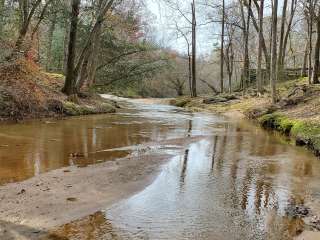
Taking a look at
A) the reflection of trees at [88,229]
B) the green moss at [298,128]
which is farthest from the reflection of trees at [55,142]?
the green moss at [298,128]

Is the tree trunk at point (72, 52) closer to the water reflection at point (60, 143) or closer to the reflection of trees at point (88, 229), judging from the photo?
the water reflection at point (60, 143)

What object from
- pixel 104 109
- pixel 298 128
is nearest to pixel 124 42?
pixel 104 109

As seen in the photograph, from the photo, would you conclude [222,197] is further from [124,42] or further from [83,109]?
[124,42]

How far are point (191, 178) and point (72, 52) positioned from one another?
1466cm

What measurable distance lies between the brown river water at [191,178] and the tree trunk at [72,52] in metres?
7.75

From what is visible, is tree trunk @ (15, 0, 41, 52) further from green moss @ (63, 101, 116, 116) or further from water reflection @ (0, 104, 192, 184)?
green moss @ (63, 101, 116, 116)

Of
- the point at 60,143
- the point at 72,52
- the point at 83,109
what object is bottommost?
the point at 60,143

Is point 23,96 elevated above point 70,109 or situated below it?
above

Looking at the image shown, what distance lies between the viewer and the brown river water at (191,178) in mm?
4965

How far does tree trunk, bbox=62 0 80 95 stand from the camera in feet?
65.9

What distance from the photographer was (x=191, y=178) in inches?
293

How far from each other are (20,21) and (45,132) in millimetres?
10785

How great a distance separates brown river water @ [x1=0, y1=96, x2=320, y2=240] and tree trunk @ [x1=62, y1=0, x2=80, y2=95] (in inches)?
305

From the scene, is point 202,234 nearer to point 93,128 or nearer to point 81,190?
point 81,190
